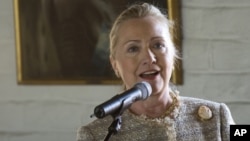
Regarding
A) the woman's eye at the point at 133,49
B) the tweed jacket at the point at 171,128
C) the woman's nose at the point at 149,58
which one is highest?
the woman's eye at the point at 133,49

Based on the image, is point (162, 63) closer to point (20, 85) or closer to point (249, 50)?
point (249, 50)

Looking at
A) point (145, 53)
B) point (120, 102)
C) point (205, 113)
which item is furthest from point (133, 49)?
point (120, 102)

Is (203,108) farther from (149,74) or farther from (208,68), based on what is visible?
(208,68)

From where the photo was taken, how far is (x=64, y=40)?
1.92 meters

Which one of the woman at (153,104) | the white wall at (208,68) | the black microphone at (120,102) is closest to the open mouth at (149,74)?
the woman at (153,104)

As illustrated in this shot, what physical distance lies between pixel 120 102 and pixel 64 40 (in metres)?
1.06

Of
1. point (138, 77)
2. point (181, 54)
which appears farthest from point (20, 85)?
point (138, 77)

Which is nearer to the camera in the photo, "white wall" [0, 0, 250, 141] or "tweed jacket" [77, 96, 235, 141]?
"tweed jacket" [77, 96, 235, 141]

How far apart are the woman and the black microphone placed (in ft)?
0.99

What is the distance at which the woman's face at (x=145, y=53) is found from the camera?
4.22 ft

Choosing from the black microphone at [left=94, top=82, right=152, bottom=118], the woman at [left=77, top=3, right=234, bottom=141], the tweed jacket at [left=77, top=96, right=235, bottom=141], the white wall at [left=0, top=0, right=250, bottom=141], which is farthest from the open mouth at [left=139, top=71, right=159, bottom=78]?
the white wall at [left=0, top=0, right=250, bottom=141]

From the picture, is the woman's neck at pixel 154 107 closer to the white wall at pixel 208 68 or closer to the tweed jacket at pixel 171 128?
the tweed jacket at pixel 171 128

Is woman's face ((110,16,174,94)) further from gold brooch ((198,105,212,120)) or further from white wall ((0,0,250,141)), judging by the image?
white wall ((0,0,250,141))

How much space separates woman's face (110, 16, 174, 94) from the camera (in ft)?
4.22
